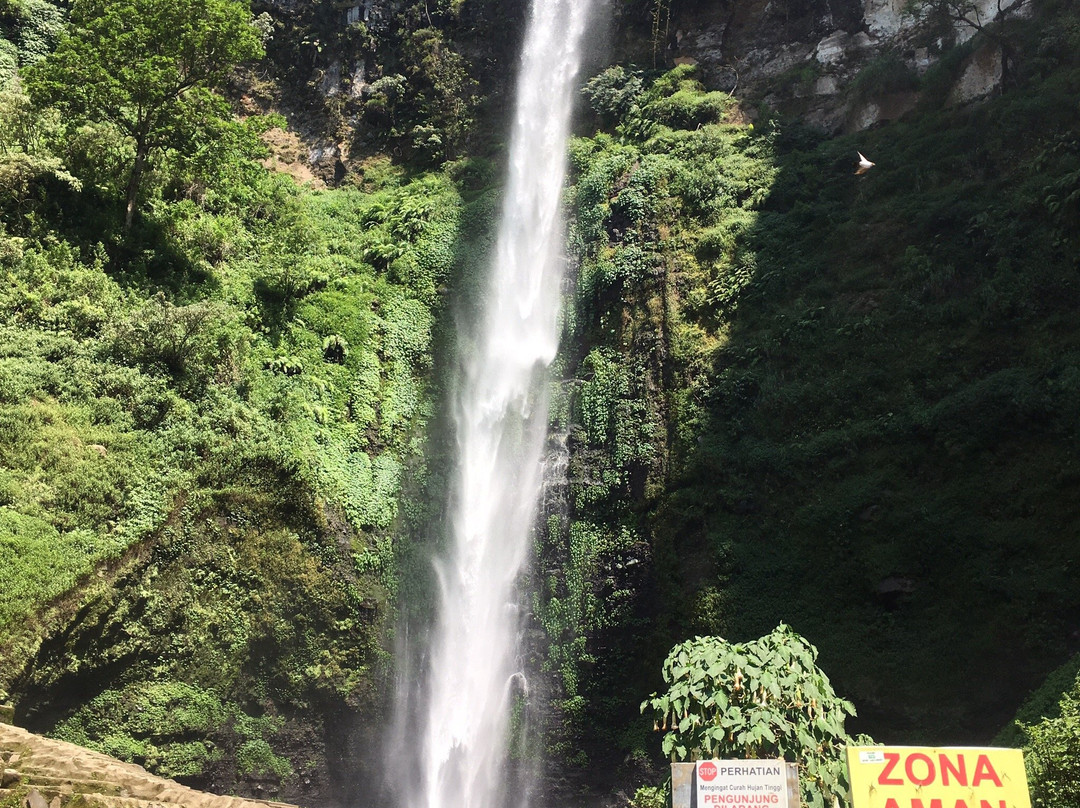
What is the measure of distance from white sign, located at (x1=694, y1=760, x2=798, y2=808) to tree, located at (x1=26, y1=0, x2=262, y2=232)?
60.7 ft

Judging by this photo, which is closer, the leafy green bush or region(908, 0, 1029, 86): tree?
the leafy green bush

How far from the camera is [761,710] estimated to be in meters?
6.74

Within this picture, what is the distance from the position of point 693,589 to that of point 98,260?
1429 cm

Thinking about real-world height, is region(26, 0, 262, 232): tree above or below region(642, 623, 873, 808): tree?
above

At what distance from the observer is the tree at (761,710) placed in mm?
6695

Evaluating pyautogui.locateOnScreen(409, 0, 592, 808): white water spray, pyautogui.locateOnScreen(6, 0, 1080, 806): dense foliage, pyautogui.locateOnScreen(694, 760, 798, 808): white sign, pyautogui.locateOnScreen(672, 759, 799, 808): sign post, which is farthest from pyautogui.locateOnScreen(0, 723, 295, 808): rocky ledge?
pyautogui.locateOnScreen(694, 760, 798, 808): white sign

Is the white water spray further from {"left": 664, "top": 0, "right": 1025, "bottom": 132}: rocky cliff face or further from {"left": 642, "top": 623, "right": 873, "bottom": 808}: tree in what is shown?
{"left": 642, "top": 623, "right": 873, "bottom": 808}: tree

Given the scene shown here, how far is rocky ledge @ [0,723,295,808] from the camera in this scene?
8953 millimetres

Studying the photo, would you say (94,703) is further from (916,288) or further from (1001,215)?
(1001,215)

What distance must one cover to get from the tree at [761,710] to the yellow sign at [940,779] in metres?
1.62

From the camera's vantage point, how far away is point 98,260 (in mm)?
18594

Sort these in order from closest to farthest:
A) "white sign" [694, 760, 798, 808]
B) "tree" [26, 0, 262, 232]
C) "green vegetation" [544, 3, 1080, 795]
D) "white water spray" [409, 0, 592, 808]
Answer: "white sign" [694, 760, 798, 808]
"green vegetation" [544, 3, 1080, 795]
"white water spray" [409, 0, 592, 808]
"tree" [26, 0, 262, 232]

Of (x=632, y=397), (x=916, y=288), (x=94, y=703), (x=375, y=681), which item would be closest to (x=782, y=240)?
(x=916, y=288)

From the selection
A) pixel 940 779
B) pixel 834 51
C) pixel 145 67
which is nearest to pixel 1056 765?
pixel 940 779
